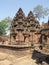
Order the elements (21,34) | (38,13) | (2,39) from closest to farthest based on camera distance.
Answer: (21,34) → (2,39) → (38,13)

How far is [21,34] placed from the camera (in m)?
34.7

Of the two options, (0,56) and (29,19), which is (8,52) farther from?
(29,19)

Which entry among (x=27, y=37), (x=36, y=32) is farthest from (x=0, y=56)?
(x=36, y=32)

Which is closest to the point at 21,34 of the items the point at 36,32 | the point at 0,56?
the point at 36,32

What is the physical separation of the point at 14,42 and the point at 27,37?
9.94 feet

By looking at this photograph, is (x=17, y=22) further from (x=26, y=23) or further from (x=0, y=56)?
(x=0, y=56)

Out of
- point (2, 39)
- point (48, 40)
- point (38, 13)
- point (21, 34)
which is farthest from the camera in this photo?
point (38, 13)

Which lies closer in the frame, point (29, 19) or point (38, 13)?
point (29, 19)

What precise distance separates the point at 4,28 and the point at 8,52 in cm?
3877

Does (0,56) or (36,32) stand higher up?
(36,32)

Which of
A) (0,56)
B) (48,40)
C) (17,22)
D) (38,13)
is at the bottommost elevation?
(0,56)

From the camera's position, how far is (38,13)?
196ft

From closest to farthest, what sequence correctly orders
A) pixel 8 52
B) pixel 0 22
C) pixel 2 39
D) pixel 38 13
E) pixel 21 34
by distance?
pixel 8 52 < pixel 21 34 < pixel 2 39 < pixel 38 13 < pixel 0 22

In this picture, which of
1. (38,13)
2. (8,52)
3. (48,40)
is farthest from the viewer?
(38,13)
